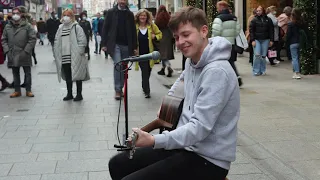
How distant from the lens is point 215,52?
276cm

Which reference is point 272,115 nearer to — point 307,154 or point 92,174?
point 307,154

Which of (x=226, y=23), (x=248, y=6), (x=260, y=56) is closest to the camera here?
(x=226, y=23)

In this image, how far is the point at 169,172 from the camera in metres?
2.66

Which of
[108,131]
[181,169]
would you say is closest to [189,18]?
[181,169]

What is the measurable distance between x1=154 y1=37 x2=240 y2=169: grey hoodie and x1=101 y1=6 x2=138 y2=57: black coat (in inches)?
268

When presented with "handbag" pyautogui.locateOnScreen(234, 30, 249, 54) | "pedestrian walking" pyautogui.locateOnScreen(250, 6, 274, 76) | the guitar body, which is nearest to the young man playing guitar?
the guitar body

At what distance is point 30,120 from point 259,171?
13.9 ft

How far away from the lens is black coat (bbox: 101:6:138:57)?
9.52 meters

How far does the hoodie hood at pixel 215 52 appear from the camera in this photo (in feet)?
9.02

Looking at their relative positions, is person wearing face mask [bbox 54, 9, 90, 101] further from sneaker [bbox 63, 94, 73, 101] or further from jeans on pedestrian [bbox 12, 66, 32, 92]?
jeans on pedestrian [bbox 12, 66, 32, 92]

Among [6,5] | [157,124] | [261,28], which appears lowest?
[157,124]

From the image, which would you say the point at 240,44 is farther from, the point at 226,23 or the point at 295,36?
the point at 295,36

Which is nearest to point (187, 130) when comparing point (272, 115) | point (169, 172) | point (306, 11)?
point (169, 172)

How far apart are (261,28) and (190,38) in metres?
10.2
